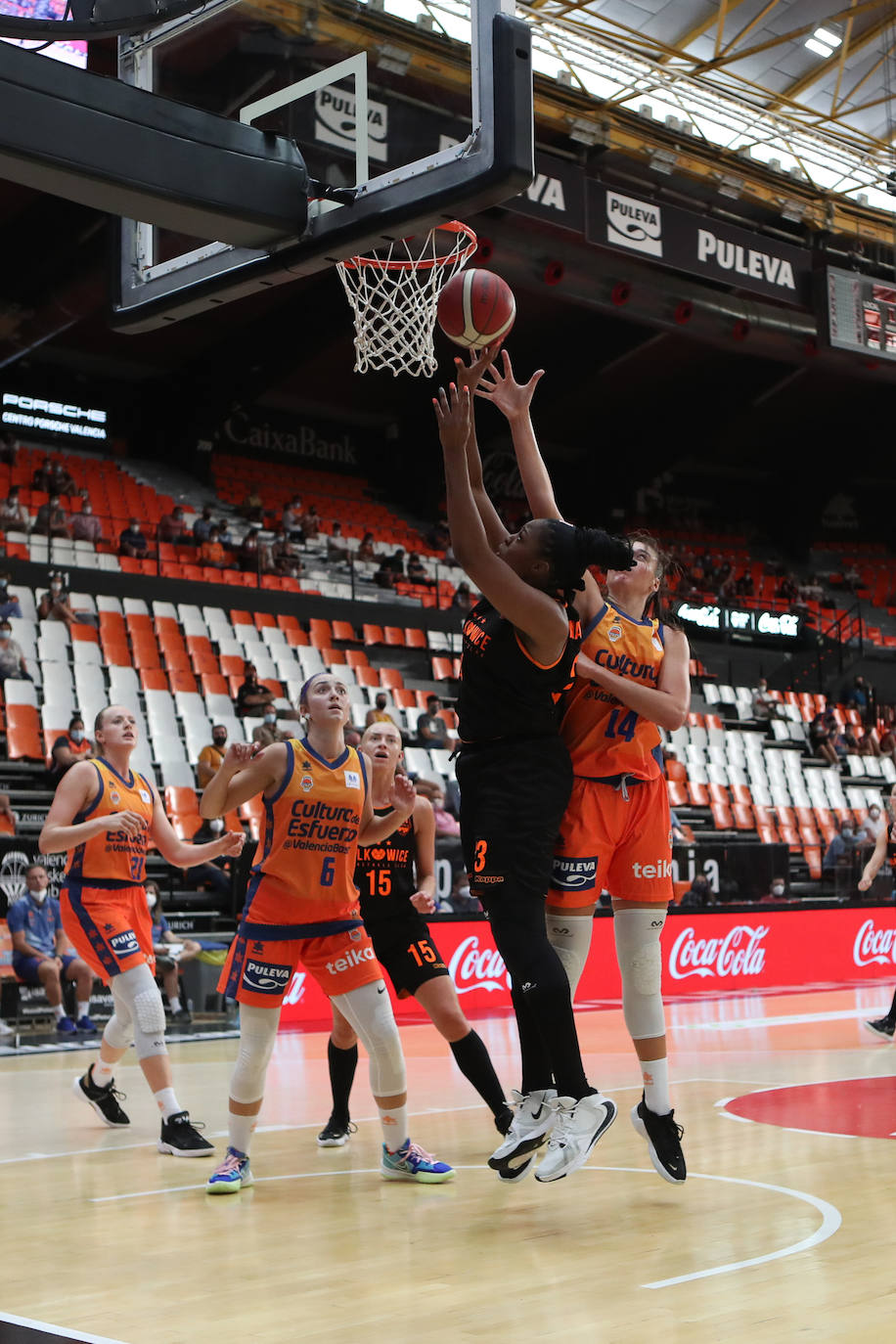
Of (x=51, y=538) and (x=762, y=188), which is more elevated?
(x=762, y=188)

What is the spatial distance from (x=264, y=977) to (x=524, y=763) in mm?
1454

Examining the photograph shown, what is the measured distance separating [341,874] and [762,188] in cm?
2056

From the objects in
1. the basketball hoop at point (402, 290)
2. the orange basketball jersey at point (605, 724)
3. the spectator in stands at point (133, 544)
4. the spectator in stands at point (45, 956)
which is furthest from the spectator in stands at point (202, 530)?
the orange basketball jersey at point (605, 724)

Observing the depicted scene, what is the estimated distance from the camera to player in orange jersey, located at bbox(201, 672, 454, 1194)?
5352 millimetres

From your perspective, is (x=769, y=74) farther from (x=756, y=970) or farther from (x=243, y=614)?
(x=756, y=970)

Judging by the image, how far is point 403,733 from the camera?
17281mm

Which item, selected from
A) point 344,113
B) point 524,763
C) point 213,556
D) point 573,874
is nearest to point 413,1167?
point 573,874

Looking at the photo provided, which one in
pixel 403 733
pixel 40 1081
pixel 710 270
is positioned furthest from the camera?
pixel 710 270

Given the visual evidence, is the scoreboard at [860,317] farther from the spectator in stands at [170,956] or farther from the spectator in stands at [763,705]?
the spectator in stands at [170,956]

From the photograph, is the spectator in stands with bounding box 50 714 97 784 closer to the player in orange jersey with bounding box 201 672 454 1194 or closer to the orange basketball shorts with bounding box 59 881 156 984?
the orange basketball shorts with bounding box 59 881 156 984

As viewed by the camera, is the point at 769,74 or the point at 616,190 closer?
the point at 616,190

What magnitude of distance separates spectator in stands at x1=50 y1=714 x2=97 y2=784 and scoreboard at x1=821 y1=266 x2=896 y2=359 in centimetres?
1227

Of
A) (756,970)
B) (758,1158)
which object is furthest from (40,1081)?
(756,970)

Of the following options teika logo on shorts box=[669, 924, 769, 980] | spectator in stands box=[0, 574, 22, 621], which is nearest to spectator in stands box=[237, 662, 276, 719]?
spectator in stands box=[0, 574, 22, 621]
